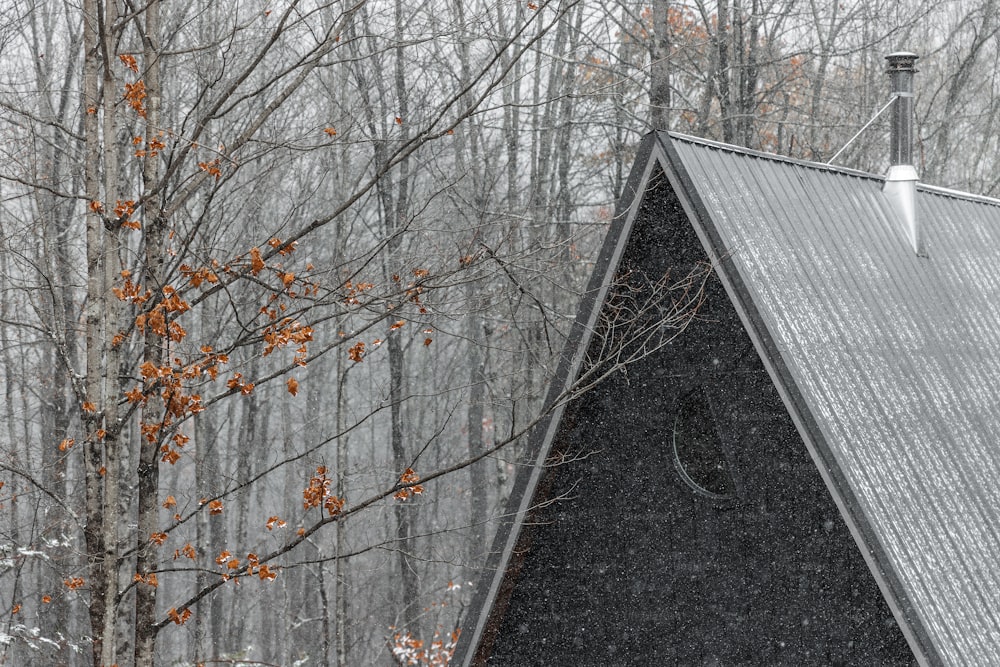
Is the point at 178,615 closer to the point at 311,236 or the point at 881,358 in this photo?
the point at 881,358

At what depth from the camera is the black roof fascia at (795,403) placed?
272 inches

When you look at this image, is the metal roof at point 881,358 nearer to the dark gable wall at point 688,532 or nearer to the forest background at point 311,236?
the dark gable wall at point 688,532

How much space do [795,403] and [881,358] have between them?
1.36m

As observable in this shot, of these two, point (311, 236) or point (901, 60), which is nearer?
point (901, 60)

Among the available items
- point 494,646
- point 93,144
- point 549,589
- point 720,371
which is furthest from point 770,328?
point 93,144

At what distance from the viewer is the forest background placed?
7301mm

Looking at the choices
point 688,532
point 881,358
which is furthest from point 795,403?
point 688,532

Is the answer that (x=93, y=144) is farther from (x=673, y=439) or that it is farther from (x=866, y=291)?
(x=866, y=291)

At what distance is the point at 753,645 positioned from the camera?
8352 millimetres

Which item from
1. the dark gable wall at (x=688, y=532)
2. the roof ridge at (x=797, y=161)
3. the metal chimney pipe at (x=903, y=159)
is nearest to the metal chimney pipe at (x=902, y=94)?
the metal chimney pipe at (x=903, y=159)

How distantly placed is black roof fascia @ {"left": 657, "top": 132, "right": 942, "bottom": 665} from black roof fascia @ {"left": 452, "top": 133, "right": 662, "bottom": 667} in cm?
41

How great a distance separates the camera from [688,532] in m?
8.87

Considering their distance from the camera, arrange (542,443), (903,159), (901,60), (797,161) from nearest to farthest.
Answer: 1. (542,443)
2. (797,161)
3. (903,159)
4. (901,60)

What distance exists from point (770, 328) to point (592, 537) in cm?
270
